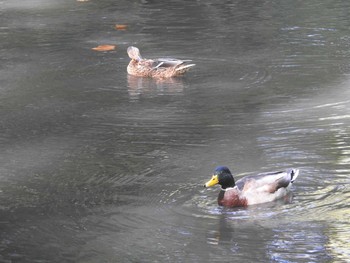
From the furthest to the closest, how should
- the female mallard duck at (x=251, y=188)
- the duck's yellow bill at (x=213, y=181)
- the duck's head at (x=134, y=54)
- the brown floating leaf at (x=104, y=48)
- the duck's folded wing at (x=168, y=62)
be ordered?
1. the brown floating leaf at (x=104, y=48)
2. the duck's head at (x=134, y=54)
3. the duck's folded wing at (x=168, y=62)
4. the duck's yellow bill at (x=213, y=181)
5. the female mallard duck at (x=251, y=188)

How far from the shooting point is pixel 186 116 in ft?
39.0

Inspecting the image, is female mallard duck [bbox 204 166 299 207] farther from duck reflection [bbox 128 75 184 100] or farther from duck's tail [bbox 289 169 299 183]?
duck reflection [bbox 128 75 184 100]

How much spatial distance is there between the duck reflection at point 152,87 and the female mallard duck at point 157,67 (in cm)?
8

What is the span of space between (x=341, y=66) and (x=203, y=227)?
620cm

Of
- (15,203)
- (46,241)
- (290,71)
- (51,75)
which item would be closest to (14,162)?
(15,203)

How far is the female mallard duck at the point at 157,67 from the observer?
13.8 m

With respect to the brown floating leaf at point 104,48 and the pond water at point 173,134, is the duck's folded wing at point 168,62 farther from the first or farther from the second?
the brown floating leaf at point 104,48

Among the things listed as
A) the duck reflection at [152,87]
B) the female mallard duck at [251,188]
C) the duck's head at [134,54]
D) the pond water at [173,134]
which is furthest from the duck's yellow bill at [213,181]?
the duck's head at [134,54]

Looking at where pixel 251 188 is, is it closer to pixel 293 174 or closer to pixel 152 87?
pixel 293 174

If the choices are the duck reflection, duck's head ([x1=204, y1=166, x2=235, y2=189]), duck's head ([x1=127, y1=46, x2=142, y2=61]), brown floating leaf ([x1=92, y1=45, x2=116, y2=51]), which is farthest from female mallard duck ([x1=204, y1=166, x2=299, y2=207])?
brown floating leaf ([x1=92, y1=45, x2=116, y2=51])

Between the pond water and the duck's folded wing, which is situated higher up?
the duck's folded wing

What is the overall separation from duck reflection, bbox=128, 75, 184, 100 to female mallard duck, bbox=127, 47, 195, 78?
0.25 ft

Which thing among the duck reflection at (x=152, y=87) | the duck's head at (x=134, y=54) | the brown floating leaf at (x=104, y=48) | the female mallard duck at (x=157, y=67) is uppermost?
the duck's head at (x=134, y=54)

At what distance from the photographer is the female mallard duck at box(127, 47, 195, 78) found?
13.8 m
